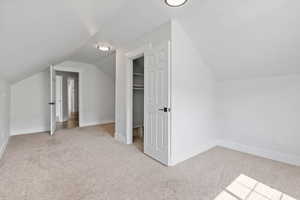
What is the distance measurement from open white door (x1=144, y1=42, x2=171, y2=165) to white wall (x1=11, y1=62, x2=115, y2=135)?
347 centimetres

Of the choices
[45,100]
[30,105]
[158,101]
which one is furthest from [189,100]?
[30,105]

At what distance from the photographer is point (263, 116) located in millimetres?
2605

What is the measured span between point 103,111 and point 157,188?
4.57 meters

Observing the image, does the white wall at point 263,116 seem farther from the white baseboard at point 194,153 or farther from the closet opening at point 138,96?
the closet opening at point 138,96

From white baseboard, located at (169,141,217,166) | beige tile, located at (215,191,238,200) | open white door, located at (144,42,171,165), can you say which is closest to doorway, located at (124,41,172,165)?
open white door, located at (144,42,171,165)

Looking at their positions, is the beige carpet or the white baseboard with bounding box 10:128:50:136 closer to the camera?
the beige carpet

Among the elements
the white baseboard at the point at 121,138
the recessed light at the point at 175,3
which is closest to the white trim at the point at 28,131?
the white baseboard at the point at 121,138

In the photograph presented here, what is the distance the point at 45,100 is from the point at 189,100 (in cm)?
455

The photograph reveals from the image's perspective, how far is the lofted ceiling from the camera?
144cm

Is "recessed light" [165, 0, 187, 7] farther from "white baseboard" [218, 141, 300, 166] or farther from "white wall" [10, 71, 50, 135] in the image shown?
"white wall" [10, 71, 50, 135]

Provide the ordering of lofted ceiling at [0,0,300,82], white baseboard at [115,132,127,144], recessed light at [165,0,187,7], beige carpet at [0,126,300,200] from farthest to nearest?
white baseboard at [115,132,127,144], recessed light at [165,0,187,7], beige carpet at [0,126,300,200], lofted ceiling at [0,0,300,82]

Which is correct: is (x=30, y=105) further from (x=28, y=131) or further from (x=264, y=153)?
(x=264, y=153)

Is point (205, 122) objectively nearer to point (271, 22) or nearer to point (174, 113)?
point (174, 113)

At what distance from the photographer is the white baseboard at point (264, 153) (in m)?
2.26
